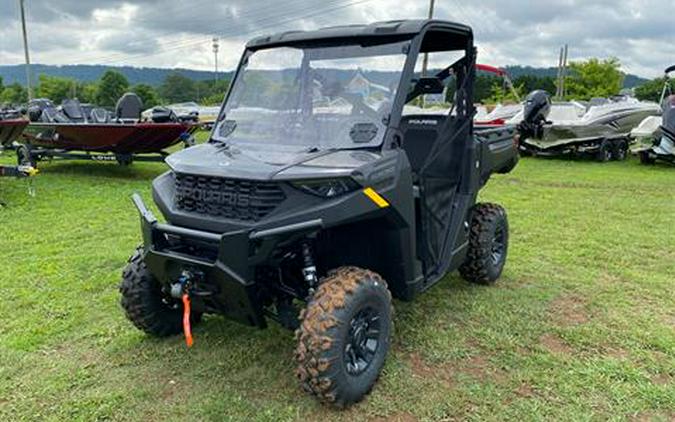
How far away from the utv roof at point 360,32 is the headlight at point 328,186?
100 centimetres

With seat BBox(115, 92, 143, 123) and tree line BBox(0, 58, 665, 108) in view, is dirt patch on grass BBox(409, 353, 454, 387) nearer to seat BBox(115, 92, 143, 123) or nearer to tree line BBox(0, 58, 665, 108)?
seat BBox(115, 92, 143, 123)

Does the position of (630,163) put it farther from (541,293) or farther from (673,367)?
(673,367)

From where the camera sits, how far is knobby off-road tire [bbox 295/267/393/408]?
9.00ft

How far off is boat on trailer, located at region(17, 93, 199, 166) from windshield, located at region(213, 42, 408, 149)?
6.01m

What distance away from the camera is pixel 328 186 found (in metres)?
2.80

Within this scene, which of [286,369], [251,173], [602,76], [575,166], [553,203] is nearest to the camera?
[251,173]

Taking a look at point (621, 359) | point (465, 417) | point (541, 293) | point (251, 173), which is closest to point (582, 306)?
point (541, 293)

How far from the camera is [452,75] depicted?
410cm

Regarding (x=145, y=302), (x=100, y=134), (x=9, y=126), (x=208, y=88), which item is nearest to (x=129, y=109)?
(x=100, y=134)

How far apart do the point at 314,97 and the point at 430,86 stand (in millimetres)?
812

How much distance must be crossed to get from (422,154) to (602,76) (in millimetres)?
46828

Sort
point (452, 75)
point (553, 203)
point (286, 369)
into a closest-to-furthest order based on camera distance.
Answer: point (286, 369) → point (452, 75) → point (553, 203)

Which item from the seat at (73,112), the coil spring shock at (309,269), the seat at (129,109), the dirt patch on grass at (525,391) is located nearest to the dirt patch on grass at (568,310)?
the dirt patch on grass at (525,391)

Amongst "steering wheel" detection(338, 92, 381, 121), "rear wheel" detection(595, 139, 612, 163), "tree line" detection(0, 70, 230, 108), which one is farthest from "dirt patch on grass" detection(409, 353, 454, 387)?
"tree line" detection(0, 70, 230, 108)
